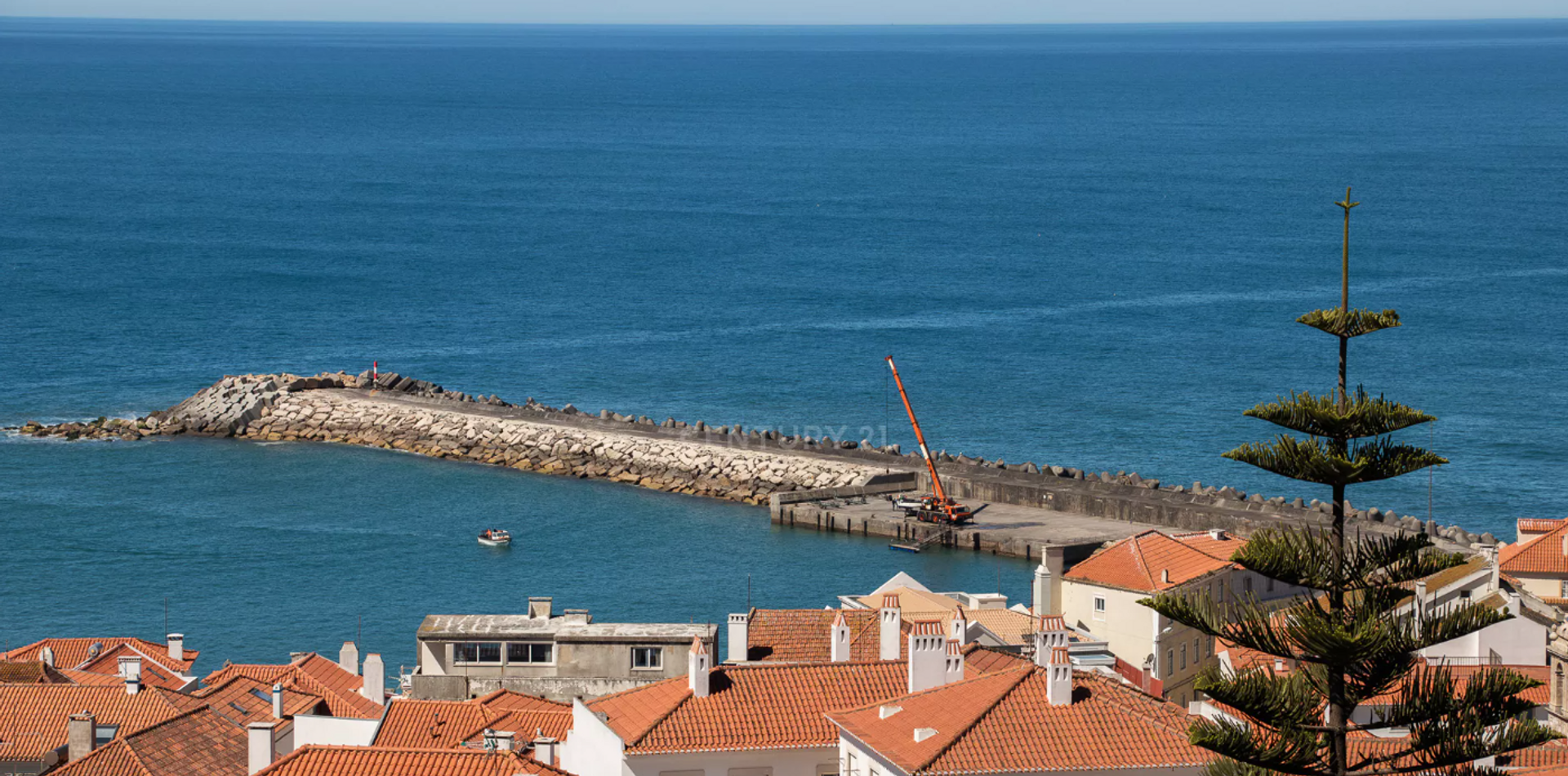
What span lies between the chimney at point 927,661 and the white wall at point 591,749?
13.6 ft

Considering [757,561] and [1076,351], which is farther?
[1076,351]

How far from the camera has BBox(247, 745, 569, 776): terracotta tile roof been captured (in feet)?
96.4

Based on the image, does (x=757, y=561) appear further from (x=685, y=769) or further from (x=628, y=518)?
(x=685, y=769)

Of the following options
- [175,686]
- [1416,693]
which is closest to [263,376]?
[175,686]

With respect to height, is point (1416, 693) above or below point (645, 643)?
above

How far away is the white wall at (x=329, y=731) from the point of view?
35094 mm

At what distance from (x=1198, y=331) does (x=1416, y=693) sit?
4524 inches

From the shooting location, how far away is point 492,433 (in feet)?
322

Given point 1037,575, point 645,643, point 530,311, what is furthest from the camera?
point 530,311

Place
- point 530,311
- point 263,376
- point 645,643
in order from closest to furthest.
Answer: point 645,643, point 263,376, point 530,311

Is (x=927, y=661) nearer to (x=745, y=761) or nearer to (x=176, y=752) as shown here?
(x=745, y=761)

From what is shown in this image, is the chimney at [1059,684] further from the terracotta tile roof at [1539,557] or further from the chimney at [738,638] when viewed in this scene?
the terracotta tile roof at [1539,557]

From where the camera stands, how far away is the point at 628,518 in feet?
278

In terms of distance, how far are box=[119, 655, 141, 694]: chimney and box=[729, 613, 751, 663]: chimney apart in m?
10.1
